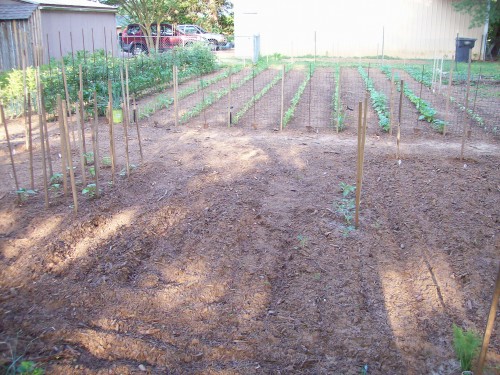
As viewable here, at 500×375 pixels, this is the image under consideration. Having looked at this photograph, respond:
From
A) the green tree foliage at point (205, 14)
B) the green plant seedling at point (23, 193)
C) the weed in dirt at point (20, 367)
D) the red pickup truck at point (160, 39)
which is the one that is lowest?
the weed in dirt at point (20, 367)

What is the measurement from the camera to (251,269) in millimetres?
4402

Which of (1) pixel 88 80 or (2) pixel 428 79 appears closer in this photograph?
(1) pixel 88 80

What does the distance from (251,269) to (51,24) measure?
1644 cm

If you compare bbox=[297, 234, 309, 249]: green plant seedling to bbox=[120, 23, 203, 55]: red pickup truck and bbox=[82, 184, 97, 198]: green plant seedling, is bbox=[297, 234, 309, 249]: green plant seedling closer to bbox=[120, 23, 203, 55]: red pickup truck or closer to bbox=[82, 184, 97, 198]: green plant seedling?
bbox=[82, 184, 97, 198]: green plant seedling

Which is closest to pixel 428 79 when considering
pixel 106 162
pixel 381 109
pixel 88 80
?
pixel 381 109

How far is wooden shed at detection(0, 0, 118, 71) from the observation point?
1620 centimetres

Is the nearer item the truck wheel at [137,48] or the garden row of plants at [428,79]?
the garden row of plants at [428,79]

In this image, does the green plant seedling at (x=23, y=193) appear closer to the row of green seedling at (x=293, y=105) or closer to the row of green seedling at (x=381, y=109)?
the row of green seedling at (x=293, y=105)

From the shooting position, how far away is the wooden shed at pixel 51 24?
53.2ft

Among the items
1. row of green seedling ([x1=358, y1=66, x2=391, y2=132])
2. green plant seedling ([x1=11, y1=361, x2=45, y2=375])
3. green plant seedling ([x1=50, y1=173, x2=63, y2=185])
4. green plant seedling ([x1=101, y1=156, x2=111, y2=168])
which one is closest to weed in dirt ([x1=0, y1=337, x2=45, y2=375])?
green plant seedling ([x1=11, y1=361, x2=45, y2=375])

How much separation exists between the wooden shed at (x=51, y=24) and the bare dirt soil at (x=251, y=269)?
9667 millimetres

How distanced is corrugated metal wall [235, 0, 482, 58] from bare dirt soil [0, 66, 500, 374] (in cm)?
1826

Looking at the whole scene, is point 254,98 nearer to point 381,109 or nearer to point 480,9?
point 381,109

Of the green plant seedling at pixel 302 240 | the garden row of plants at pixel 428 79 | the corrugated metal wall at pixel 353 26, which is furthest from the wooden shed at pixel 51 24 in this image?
the green plant seedling at pixel 302 240
